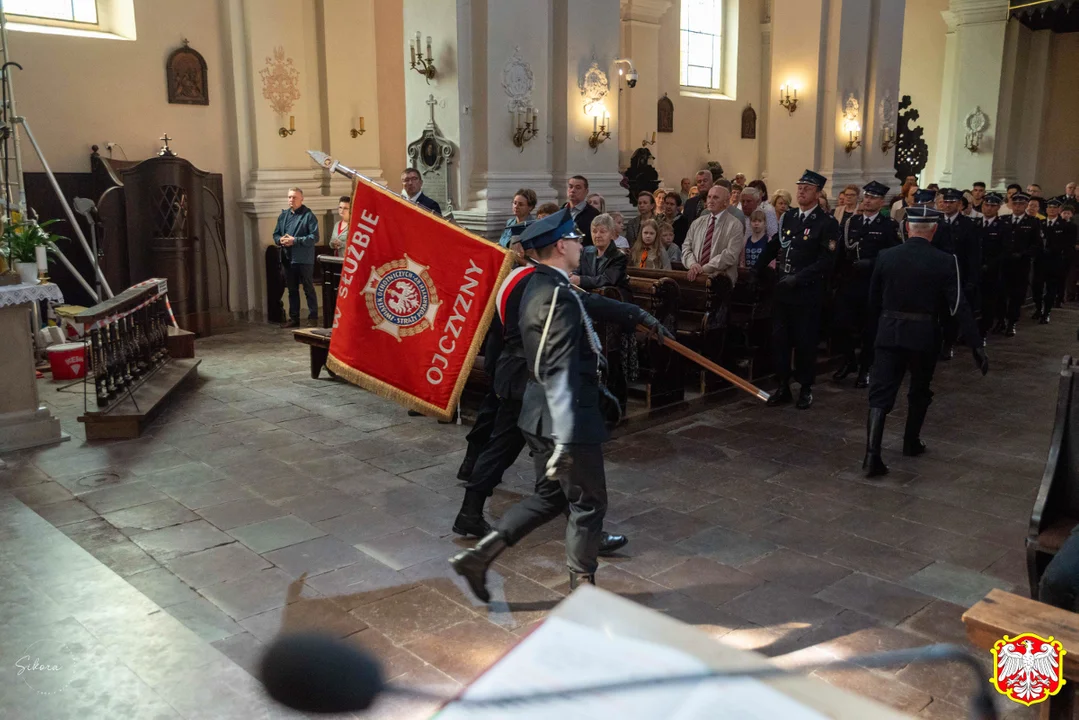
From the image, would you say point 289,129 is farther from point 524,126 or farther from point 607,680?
point 607,680

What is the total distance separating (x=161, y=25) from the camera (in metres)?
10.9

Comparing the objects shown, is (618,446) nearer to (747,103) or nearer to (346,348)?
(346,348)

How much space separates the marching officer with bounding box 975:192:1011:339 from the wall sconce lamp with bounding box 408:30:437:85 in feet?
22.3

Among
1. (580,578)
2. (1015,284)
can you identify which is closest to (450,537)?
(580,578)

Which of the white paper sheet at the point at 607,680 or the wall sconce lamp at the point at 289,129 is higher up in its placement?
the wall sconce lamp at the point at 289,129

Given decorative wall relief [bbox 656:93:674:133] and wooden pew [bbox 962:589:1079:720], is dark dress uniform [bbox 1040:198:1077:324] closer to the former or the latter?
decorative wall relief [bbox 656:93:674:133]

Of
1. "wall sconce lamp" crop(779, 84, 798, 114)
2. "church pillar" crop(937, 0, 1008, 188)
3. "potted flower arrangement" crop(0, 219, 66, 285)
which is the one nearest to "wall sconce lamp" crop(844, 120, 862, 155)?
"wall sconce lamp" crop(779, 84, 798, 114)

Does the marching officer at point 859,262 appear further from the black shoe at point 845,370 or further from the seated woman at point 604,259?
the seated woman at point 604,259

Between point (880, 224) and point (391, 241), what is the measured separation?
574 centimetres

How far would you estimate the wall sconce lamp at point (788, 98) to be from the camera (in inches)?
534

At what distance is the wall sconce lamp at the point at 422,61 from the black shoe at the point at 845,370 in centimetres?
500

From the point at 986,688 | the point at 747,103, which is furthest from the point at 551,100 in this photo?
the point at 747,103

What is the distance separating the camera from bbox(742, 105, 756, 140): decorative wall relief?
19578 mm

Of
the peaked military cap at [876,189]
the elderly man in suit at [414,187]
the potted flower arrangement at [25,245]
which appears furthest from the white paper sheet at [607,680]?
the peaked military cap at [876,189]
